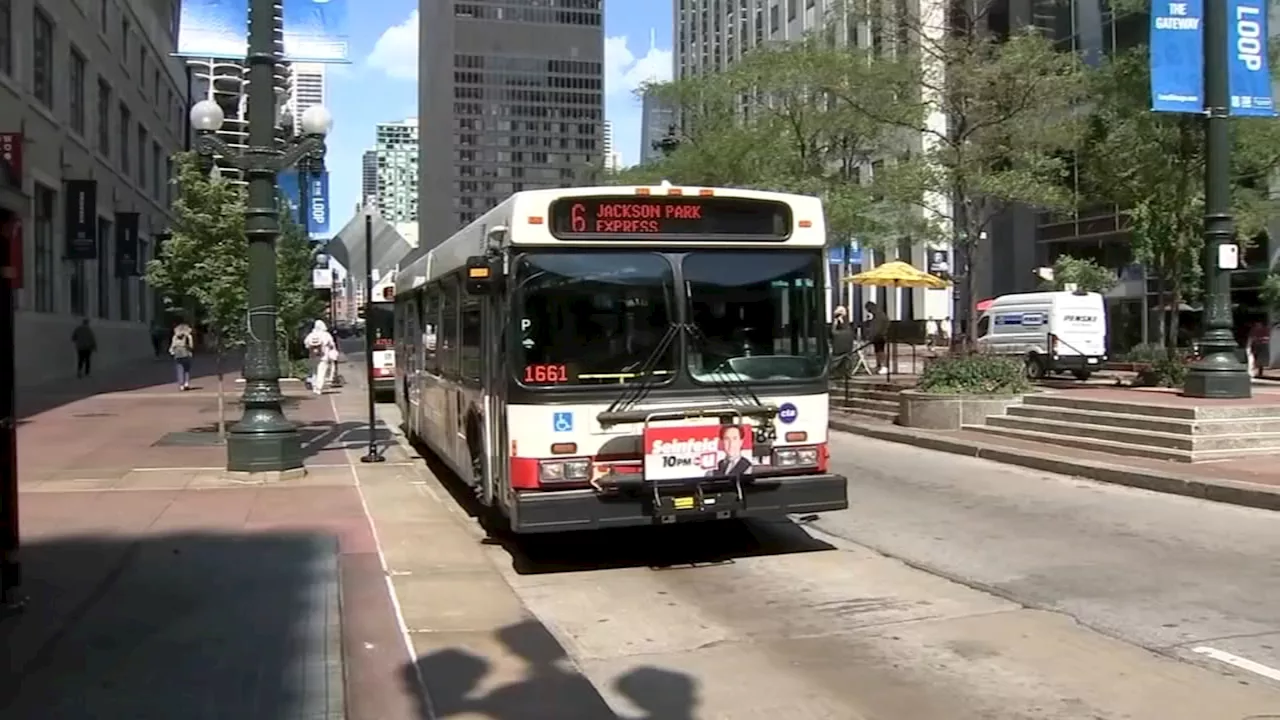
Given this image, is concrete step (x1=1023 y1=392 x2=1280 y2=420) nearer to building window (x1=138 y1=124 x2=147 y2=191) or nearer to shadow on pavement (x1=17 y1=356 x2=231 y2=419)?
shadow on pavement (x1=17 y1=356 x2=231 y2=419)

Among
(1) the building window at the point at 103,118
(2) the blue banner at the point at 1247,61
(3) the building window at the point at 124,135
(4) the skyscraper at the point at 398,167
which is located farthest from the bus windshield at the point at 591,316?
(4) the skyscraper at the point at 398,167

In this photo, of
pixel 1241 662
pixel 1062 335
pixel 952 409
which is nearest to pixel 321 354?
pixel 952 409

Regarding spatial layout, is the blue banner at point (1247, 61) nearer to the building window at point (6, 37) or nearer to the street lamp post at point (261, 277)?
the street lamp post at point (261, 277)

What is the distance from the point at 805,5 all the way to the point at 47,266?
145 feet

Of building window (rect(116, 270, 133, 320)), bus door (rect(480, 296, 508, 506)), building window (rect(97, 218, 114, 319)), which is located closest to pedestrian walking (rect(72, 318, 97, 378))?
building window (rect(97, 218, 114, 319))

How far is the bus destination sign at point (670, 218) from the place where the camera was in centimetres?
837

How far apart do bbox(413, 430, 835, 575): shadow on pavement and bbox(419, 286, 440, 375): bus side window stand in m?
2.75

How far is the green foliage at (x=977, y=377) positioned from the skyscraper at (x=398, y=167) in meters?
55.6

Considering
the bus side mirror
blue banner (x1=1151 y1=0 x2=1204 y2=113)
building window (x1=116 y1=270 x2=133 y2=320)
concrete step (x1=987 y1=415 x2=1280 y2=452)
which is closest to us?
the bus side mirror

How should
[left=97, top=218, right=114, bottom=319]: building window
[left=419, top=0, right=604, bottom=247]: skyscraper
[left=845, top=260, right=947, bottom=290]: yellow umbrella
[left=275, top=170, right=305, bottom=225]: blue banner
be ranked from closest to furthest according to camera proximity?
1. [left=845, top=260, right=947, bottom=290]: yellow umbrella
2. [left=275, top=170, right=305, bottom=225]: blue banner
3. [left=97, top=218, right=114, bottom=319]: building window
4. [left=419, top=0, right=604, bottom=247]: skyscraper

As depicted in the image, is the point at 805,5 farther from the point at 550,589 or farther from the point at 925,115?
the point at 550,589

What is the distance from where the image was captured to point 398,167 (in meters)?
103

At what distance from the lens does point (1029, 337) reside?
93.3 feet

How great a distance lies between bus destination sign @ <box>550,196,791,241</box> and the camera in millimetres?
8367
